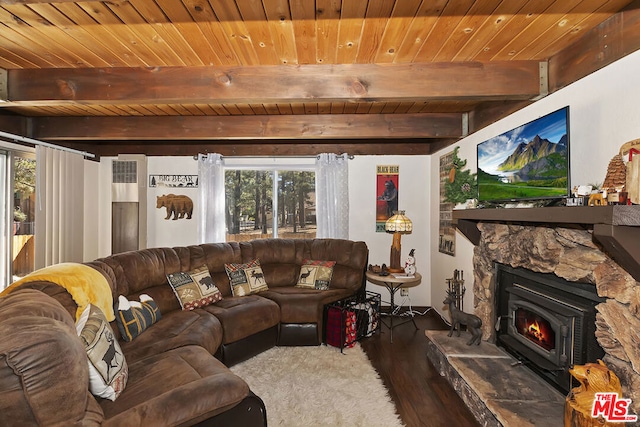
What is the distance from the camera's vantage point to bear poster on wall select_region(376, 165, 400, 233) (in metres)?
Answer: 4.74

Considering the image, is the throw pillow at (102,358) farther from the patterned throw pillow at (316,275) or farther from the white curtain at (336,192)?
the white curtain at (336,192)

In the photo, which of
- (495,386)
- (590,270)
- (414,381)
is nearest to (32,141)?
(414,381)

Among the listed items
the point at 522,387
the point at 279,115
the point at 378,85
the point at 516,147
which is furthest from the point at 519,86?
the point at 279,115

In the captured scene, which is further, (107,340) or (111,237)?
(111,237)

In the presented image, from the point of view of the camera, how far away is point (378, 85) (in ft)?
7.63

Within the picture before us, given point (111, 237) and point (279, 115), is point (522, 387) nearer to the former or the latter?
point (279, 115)

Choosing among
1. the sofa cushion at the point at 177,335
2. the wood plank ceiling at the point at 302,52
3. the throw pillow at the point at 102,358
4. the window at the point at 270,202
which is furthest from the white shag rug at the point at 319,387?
the wood plank ceiling at the point at 302,52

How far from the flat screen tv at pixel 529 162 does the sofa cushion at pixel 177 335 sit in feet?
8.28

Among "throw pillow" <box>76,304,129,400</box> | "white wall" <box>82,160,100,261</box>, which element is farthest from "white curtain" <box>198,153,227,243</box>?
"throw pillow" <box>76,304,129,400</box>

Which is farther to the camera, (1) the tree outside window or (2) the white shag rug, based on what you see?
(1) the tree outside window

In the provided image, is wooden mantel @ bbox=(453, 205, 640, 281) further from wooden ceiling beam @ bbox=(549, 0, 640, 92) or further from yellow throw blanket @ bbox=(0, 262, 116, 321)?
yellow throw blanket @ bbox=(0, 262, 116, 321)

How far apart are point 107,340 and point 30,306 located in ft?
1.35

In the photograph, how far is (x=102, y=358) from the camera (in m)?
1.68

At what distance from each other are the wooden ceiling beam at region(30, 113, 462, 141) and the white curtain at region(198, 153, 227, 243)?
1036 millimetres
